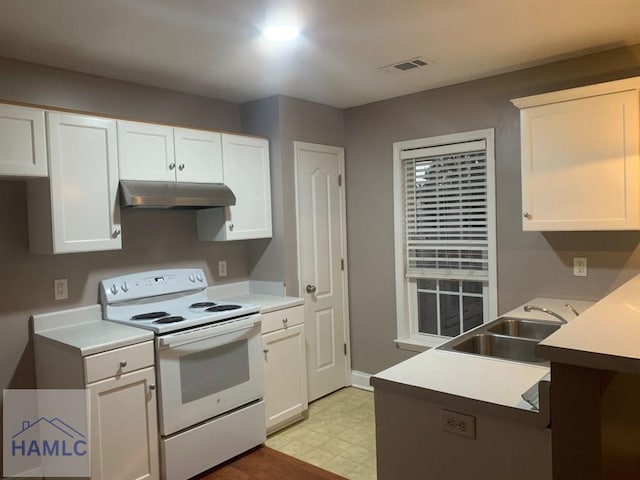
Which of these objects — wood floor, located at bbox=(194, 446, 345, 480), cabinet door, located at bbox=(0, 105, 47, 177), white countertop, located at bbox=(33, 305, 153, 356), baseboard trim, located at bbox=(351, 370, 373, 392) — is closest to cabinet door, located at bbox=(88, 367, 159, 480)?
white countertop, located at bbox=(33, 305, 153, 356)

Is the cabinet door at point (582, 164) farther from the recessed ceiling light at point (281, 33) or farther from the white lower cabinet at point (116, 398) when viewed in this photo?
the white lower cabinet at point (116, 398)

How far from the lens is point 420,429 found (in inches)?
68.4

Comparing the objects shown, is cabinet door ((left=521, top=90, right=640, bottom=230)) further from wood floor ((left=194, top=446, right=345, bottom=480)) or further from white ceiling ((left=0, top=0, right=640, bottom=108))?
wood floor ((left=194, top=446, right=345, bottom=480))

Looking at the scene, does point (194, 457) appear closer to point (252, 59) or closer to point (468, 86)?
point (252, 59)

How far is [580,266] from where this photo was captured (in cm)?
306

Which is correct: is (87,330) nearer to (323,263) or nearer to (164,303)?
(164,303)

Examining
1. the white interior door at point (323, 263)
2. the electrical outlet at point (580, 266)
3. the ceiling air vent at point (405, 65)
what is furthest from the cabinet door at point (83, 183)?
the electrical outlet at point (580, 266)

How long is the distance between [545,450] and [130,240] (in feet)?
8.68

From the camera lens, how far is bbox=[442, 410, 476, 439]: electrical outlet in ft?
5.32

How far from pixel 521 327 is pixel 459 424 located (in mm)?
1317

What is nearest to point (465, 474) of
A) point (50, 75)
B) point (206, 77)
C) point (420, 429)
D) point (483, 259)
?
point (420, 429)

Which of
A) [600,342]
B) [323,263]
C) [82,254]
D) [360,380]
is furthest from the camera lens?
[360,380]

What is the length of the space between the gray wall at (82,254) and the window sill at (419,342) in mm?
1563

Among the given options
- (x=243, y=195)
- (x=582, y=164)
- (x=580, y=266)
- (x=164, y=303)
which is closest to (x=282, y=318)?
(x=164, y=303)
